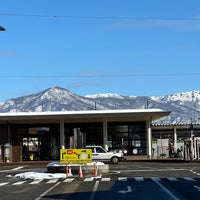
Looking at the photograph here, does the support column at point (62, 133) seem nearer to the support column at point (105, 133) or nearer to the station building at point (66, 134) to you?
the station building at point (66, 134)

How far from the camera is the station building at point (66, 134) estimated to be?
53188mm

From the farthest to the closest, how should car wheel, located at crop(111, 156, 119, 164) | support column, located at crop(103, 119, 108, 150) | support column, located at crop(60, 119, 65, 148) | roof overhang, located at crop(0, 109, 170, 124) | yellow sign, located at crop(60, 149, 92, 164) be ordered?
1. support column, located at crop(60, 119, 65, 148)
2. support column, located at crop(103, 119, 108, 150)
3. roof overhang, located at crop(0, 109, 170, 124)
4. car wheel, located at crop(111, 156, 119, 164)
5. yellow sign, located at crop(60, 149, 92, 164)

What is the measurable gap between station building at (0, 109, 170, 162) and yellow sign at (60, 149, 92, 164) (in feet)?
69.1

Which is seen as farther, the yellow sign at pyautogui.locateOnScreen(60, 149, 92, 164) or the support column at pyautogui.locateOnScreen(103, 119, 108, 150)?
the support column at pyautogui.locateOnScreen(103, 119, 108, 150)

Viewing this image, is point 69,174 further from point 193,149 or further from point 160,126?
point 160,126

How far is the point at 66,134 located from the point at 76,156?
24.5 m

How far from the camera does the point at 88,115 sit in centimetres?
5072

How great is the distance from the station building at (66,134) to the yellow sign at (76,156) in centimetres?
2105

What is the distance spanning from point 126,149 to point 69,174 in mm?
25008

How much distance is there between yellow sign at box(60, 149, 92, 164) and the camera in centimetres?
3053

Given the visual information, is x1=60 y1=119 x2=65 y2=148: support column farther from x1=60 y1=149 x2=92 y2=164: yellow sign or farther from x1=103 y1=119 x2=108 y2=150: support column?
x1=60 y1=149 x2=92 y2=164: yellow sign

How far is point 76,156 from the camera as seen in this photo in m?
30.7

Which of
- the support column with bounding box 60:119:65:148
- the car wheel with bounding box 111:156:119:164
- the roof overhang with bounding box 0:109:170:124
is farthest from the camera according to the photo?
the support column with bounding box 60:119:65:148

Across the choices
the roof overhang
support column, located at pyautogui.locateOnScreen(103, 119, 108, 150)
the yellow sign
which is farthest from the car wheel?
the yellow sign
